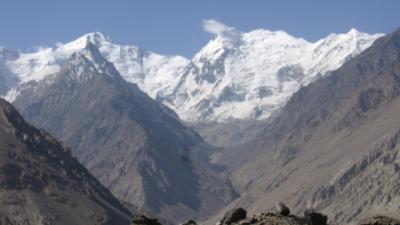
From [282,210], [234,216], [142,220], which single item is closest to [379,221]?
[282,210]

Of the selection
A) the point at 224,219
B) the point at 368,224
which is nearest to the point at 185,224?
the point at 224,219

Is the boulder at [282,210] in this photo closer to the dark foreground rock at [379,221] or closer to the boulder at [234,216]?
the boulder at [234,216]

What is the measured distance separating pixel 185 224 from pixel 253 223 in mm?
6705

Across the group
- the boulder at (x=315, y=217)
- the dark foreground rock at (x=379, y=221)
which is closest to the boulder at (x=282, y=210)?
the boulder at (x=315, y=217)

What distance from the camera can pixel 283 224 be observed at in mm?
42812

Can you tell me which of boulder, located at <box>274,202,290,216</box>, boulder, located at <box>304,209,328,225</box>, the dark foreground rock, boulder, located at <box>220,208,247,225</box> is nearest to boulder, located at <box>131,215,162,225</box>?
boulder, located at <box>220,208,247,225</box>

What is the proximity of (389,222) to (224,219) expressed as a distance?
8952 mm

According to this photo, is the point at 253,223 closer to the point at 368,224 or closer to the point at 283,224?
the point at 283,224

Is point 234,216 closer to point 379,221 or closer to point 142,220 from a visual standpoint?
point 142,220

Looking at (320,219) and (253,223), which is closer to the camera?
(253,223)

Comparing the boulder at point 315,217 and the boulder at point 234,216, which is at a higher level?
the boulder at point 234,216

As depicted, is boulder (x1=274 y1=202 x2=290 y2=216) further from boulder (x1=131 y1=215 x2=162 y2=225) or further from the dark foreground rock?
boulder (x1=131 y1=215 x2=162 y2=225)

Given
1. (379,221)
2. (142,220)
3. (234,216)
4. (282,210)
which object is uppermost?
(234,216)

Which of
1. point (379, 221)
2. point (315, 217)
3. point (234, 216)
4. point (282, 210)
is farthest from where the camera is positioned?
point (234, 216)
